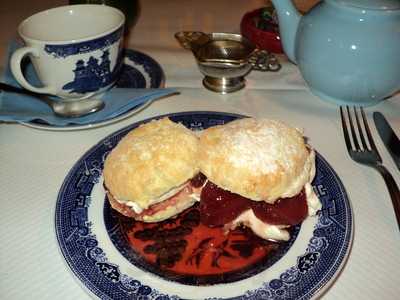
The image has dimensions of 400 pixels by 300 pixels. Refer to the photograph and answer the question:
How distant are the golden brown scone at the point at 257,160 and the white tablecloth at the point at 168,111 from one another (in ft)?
0.58

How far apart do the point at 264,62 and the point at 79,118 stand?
25.3 inches

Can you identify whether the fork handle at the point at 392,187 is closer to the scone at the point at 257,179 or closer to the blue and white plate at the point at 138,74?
the scone at the point at 257,179

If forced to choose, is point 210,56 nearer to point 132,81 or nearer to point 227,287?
point 132,81

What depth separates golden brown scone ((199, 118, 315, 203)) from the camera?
2.27ft

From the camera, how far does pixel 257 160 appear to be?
700 millimetres

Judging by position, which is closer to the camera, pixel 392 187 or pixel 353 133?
pixel 392 187

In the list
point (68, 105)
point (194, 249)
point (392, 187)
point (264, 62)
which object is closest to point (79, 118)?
point (68, 105)

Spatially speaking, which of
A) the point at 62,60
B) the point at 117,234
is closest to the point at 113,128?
the point at 62,60

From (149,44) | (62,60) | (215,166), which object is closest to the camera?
(215,166)

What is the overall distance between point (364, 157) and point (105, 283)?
0.64 metres

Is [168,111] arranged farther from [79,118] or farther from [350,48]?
[350,48]

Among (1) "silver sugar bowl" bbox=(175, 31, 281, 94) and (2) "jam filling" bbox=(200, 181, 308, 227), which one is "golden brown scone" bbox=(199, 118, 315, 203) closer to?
(2) "jam filling" bbox=(200, 181, 308, 227)

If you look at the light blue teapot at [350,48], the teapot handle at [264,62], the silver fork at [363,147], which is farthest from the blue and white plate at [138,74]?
the silver fork at [363,147]

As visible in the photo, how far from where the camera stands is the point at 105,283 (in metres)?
0.61
